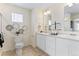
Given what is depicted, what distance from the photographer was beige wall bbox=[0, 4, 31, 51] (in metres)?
1.76

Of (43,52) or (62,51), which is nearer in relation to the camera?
(62,51)

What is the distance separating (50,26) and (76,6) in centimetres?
75

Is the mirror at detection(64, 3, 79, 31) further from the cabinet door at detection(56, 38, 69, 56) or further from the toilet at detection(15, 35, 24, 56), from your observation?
the toilet at detection(15, 35, 24, 56)

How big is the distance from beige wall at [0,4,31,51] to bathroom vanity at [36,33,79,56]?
0.32m

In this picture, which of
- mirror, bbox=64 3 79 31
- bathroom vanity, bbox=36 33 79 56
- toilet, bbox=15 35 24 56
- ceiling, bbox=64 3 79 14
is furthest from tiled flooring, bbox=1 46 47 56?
ceiling, bbox=64 3 79 14

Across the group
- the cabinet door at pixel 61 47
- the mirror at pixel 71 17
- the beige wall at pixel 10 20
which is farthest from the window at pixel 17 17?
the mirror at pixel 71 17

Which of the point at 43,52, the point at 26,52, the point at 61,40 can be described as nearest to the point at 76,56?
the point at 61,40

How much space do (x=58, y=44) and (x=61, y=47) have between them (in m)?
0.09

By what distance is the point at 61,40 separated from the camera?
184 cm

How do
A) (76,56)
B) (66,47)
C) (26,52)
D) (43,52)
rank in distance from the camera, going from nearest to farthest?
1. (76,56)
2. (66,47)
3. (26,52)
4. (43,52)

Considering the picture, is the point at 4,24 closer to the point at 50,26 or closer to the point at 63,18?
the point at 50,26

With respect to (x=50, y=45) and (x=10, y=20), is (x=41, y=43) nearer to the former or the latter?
(x=50, y=45)

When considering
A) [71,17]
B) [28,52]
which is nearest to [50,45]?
[28,52]

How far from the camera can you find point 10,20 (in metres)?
1.79
